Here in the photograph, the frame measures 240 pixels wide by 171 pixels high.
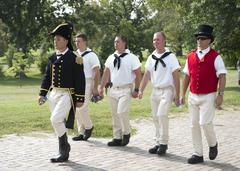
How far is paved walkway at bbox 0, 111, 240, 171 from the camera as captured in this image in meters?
7.55

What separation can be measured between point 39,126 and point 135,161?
4394 mm

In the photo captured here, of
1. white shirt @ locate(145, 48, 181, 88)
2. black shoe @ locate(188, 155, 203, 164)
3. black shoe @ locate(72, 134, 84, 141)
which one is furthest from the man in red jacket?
black shoe @ locate(72, 134, 84, 141)

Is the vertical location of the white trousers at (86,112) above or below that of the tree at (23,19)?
below

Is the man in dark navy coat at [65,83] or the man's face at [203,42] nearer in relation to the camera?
the man's face at [203,42]

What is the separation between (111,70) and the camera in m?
9.34

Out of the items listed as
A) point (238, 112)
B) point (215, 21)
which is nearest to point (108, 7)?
point (215, 21)

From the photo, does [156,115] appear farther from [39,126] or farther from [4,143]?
[39,126]

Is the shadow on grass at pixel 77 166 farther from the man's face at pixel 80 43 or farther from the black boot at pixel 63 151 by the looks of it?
the man's face at pixel 80 43

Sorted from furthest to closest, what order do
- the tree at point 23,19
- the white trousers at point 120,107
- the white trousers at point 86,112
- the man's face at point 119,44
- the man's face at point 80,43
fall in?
the tree at point 23,19, the white trousers at point 86,112, the man's face at point 80,43, the man's face at point 119,44, the white trousers at point 120,107

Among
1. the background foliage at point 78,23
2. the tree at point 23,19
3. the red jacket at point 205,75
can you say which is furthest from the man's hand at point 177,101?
the tree at point 23,19

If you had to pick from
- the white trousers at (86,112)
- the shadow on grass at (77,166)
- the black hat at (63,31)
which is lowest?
the shadow on grass at (77,166)

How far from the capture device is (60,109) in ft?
25.7

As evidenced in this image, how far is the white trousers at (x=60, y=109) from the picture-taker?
7.81 meters

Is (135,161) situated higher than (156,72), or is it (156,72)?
(156,72)
